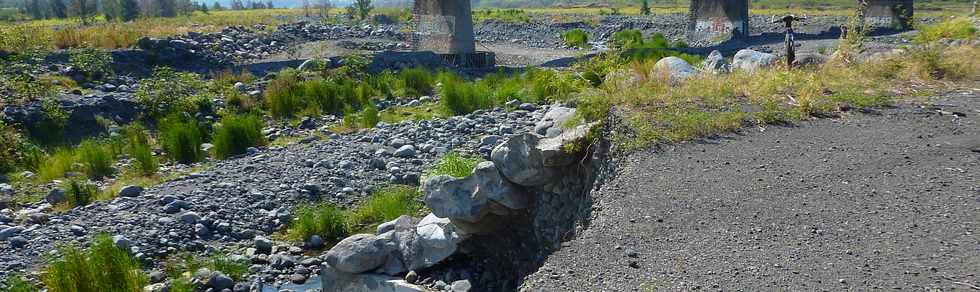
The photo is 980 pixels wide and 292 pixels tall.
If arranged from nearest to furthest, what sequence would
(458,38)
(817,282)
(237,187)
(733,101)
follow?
(817,282) < (733,101) < (237,187) < (458,38)

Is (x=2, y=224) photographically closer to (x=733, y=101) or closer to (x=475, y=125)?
(x=475, y=125)

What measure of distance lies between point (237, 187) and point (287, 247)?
2136 mm

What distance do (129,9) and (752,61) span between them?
53.4 m

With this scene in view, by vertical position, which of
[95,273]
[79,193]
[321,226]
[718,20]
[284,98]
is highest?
[718,20]

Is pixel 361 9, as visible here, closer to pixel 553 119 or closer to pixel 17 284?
pixel 553 119

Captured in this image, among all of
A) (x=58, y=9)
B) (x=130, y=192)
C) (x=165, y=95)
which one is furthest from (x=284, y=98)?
(x=58, y=9)

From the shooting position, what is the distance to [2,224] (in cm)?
971

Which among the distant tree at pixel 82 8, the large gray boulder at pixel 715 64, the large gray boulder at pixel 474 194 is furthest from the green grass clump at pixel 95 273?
the distant tree at pixel 82 8

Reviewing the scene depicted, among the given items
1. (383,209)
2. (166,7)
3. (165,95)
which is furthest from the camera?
(166,7)

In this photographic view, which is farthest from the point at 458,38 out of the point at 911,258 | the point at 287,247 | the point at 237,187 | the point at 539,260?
the point at 911,258

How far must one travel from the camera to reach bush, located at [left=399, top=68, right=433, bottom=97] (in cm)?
1875

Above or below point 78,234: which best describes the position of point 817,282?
above

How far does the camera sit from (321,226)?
30.9ft

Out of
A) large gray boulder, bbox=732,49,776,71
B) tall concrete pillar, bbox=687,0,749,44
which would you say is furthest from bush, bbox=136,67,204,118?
tall concrete pillar, bbox=687,0,749,44
